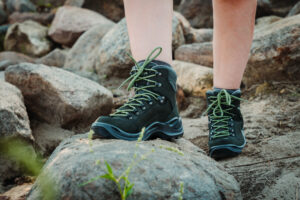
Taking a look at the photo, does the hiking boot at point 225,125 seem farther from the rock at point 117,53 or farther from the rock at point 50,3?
the rock at point 50,3

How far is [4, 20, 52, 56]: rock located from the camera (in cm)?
943

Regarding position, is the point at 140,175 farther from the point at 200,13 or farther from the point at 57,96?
the point at 200,13

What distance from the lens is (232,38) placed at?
1.87m

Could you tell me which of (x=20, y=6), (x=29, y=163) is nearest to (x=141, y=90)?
(x=29, y=163)

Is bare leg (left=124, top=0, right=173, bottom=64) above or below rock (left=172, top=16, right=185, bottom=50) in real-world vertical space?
above

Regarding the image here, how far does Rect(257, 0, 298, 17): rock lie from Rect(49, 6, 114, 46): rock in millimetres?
4295

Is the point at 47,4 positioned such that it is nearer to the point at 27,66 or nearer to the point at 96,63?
the point at 96,63

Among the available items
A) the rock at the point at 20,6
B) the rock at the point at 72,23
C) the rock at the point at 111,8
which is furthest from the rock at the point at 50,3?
the rock at the point at 72,23

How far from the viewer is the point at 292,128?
2107 mm

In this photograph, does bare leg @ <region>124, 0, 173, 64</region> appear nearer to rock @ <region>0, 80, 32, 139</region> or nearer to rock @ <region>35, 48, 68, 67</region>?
rock @ <region>0, 80, 32, 139</region>

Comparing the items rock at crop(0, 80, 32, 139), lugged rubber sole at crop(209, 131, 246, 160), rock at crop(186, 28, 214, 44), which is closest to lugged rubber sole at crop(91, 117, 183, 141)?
lugged rubber sole at crop(209, 131, 246, 160)

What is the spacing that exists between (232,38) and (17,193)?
162cm

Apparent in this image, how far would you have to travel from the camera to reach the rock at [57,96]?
2.54 metres

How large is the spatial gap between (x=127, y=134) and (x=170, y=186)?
45cm
